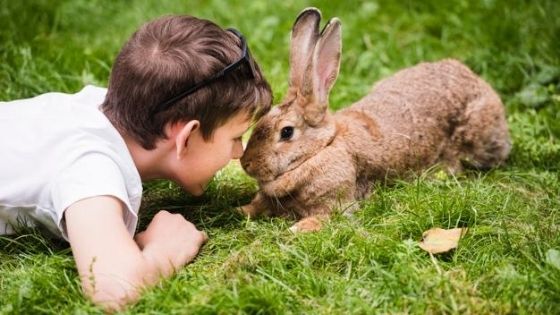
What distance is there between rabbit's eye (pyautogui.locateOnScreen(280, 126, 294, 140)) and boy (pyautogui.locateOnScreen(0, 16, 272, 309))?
231 mm

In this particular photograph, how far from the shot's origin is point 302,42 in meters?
3.66

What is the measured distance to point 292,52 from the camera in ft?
12.1

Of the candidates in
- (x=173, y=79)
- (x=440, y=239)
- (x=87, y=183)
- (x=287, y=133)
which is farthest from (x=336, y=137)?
(x=87, y=183)

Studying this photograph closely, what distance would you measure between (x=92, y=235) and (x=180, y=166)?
661mm

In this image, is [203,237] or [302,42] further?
[302,42]

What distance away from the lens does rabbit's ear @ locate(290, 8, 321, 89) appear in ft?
11.9

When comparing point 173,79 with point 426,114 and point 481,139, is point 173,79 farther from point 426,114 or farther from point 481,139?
point 481,139

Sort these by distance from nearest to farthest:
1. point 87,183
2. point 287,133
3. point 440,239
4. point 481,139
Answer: point 87,183
point 440,239
point 287,133
point 481,139

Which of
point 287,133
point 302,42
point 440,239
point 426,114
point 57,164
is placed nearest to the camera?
point 57,164

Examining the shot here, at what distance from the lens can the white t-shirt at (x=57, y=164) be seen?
109 inches

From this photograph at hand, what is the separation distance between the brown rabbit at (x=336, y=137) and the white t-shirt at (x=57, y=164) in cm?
78

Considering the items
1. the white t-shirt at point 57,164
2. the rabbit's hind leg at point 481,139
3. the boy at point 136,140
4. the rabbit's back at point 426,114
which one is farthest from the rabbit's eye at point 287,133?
the rabbit's hind leg at point 481,139

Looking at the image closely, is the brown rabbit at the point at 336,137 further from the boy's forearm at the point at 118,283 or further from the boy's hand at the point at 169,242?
the boy's forearm at the point at 118,283

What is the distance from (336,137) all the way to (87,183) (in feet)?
4.65
